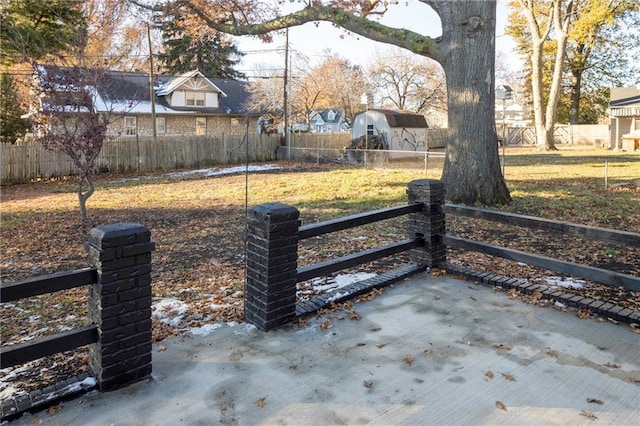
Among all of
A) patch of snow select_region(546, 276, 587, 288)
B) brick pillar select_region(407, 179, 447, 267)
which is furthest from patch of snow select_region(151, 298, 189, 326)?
patch of snow select_region(546, 276, 587, 288)

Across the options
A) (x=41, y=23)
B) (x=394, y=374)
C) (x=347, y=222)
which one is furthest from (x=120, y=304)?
(x=41, y=23)

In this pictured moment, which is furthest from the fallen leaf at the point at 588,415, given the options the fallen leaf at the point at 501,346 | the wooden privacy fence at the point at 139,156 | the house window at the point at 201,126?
the house window at the point at 201,126

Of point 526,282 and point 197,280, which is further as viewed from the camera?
point 197,280

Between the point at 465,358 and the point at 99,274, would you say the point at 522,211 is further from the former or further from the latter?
the point at 99,274

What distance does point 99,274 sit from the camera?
264 cm

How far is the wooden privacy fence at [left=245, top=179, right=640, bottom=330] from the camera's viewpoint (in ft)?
11.6

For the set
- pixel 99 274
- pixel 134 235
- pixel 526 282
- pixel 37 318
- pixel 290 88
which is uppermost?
pixel 290 88

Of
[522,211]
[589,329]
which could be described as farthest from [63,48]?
[589,329]

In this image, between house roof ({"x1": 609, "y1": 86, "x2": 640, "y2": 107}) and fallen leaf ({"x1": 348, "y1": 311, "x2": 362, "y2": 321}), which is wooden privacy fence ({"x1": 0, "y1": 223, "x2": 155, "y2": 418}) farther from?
house roof ({"x1": 609, "y1": 86, "x2": 640, "y2": 107})

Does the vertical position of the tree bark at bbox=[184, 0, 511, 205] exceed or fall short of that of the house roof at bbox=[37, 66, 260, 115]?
it falls short

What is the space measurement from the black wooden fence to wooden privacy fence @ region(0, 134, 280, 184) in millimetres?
11752

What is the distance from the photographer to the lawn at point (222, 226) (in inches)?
189

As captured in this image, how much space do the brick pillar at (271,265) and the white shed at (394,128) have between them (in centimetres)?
2538

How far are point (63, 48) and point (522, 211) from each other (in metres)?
14.7
